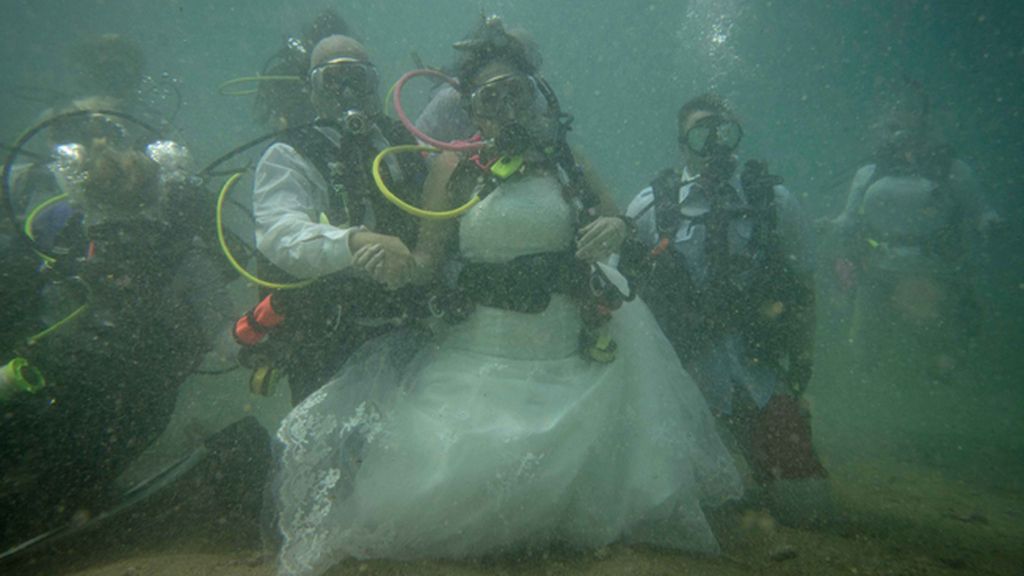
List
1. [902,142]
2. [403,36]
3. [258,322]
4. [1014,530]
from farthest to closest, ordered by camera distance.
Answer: [403,36] → [902,142] → [1014,530] → [258,322]

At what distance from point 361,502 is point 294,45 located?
5743 millimetres

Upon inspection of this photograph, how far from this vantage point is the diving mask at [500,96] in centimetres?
316

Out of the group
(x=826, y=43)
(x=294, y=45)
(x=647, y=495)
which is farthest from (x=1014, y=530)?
(x=826, y=43)

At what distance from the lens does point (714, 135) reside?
14.5ft

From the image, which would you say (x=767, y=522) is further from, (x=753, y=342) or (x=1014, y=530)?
(x=1014, y=530)

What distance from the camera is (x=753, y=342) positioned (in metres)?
4.18

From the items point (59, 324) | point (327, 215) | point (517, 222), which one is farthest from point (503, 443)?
point (59, 324)

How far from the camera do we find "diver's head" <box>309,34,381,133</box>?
3.77 metres

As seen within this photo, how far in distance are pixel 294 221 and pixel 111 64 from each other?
904 centimetres

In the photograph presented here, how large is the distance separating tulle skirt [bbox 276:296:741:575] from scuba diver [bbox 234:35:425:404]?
379mm

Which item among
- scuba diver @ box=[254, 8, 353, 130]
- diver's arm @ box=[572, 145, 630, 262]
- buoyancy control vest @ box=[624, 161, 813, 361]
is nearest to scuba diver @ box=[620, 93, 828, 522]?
buoyancy control vest @ box=[624, 161, 813, 361]

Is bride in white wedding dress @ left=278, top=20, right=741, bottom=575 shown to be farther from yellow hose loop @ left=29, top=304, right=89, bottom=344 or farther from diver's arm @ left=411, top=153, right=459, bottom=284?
yellow hose loop @ left=29, top=304, right=89, bottom=344

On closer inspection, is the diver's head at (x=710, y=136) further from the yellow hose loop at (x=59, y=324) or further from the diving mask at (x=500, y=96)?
the yellow hose loop at (x=59, y=324)

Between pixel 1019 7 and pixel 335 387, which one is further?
pixel 1019 7
